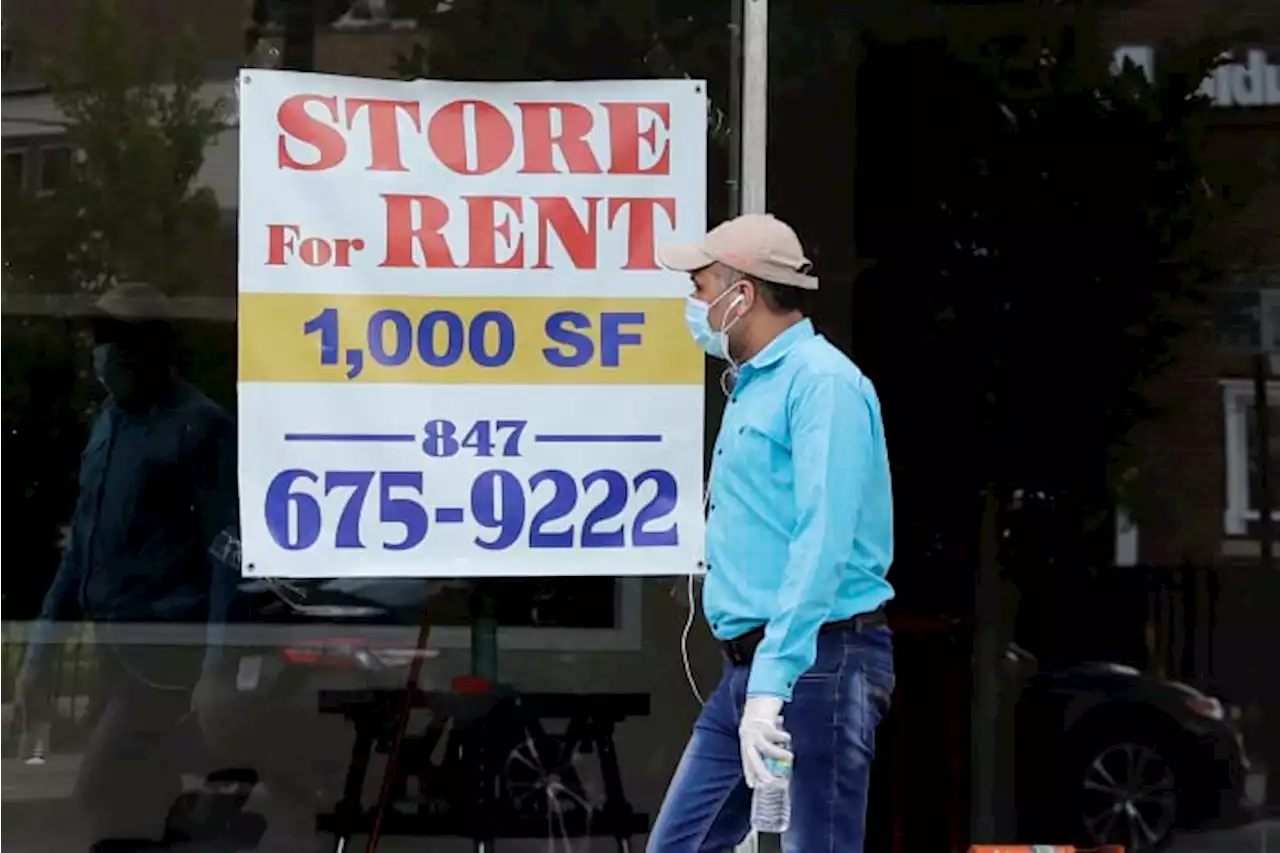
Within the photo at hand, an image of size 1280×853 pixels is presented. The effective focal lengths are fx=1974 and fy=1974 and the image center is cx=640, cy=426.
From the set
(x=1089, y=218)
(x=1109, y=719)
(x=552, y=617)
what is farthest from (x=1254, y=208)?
(x=552, y=617)

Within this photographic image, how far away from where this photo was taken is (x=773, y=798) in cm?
404

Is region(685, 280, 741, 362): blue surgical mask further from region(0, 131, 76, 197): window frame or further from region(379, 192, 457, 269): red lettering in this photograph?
region(0, 131, 76, 197): window frame

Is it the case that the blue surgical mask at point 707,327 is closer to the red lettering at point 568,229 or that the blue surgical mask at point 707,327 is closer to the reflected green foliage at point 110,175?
the red lettering at point 568,229

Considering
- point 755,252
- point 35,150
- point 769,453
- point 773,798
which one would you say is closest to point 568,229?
point 755,252

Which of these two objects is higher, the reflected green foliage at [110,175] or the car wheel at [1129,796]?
the reflected green foliage at [110,175]

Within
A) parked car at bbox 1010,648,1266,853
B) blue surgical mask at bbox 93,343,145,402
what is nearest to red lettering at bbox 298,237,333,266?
blue surgical mask at bbox 93,343,145,402

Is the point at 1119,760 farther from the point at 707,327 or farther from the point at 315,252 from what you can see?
the point at 315,252

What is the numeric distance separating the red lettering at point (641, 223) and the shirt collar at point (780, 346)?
1146mm

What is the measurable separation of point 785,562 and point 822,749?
399mm

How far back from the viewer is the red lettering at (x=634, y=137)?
212 inches

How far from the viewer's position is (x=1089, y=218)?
627 cm

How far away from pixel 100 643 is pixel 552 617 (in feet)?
4.67

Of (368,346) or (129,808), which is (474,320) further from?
(129,808)

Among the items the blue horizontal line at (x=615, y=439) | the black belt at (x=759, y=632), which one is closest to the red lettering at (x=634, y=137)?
the blue horizontal line at (x=615, y=439)
